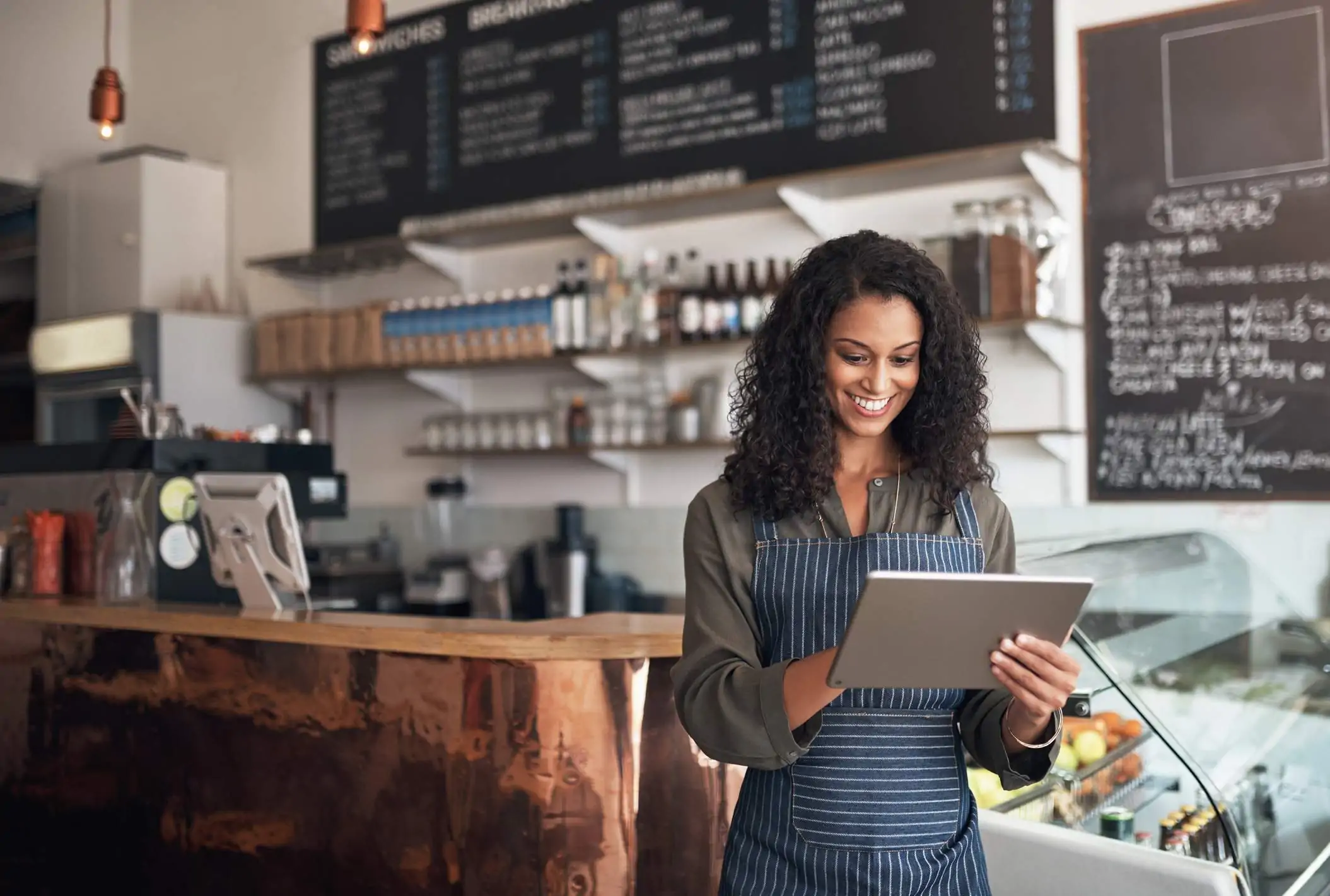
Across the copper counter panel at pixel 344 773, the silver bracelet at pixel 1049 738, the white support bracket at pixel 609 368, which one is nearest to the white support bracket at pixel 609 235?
the white support bracket at pixel 609 368

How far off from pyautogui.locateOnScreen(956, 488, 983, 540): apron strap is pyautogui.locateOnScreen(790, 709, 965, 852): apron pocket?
0.68 feet

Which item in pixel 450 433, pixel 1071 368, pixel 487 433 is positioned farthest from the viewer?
pixel 450 433

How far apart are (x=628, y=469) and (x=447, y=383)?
0.88 metres

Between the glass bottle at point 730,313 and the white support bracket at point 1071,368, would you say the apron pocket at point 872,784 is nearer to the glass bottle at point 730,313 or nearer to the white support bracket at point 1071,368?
the white support bracket at point 1071,368

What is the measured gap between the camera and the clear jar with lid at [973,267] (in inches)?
139

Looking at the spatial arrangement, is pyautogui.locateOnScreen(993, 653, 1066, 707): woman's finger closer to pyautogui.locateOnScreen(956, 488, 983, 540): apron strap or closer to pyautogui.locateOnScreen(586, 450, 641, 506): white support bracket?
pyautogui.locateOnScreen(956, 488, 983, 540): apron strap

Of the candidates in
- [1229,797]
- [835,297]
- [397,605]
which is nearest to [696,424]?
[397,605]

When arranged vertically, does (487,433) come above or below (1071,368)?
below

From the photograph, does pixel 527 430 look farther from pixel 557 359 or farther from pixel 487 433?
pixel 557 359

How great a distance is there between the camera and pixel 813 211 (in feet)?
13.3

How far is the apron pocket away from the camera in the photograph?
1440mm

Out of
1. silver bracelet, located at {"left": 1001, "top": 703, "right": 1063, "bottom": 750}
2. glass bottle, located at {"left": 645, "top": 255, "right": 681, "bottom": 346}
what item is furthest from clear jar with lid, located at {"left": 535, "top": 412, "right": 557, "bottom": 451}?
silver bracelet, located at {"left": 1001, "top": 703, "right": 1063, "bottom": 750}

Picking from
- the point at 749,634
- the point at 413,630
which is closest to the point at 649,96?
the point at 413,630

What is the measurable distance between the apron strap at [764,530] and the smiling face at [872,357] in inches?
5.7
